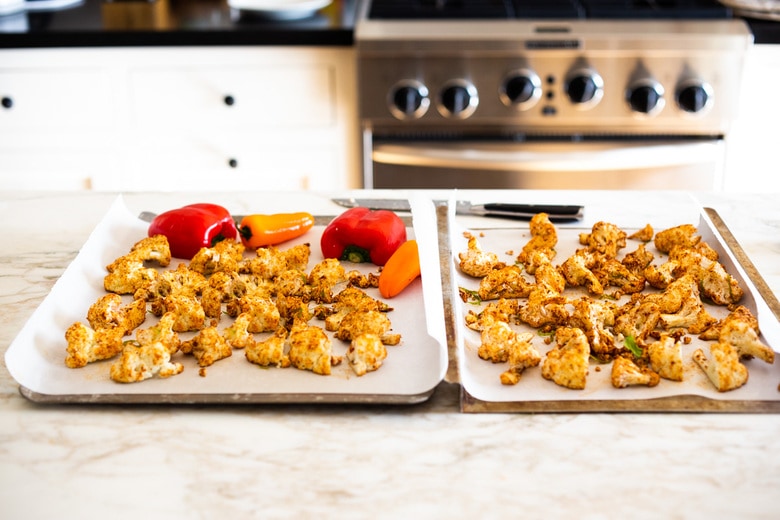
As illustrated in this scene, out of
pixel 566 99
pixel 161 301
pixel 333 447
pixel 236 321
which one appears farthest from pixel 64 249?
pixel 566 99

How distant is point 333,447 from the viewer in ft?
3.63

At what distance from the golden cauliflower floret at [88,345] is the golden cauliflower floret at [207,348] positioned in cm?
10

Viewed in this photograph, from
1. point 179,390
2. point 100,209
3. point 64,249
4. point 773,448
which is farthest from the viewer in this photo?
point 100,209

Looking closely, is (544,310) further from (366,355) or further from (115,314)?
(115,314)

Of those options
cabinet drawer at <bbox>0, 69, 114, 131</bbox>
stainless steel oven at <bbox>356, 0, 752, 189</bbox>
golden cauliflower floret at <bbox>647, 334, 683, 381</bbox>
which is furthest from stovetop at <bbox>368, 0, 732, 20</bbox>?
golden cauliflower floret at <bbox>647, 334, 683, 381</bbox>

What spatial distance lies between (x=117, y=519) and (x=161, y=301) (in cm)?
48

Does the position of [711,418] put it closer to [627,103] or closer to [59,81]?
[627,103]

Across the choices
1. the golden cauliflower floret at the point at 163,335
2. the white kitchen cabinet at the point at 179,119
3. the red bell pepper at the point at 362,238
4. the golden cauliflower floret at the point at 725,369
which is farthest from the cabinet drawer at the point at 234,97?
the golden cauliflower floret at the point at 725,369

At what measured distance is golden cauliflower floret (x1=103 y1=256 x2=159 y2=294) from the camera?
1480 mm

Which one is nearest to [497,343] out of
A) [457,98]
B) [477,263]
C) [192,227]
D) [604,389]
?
[604,389]

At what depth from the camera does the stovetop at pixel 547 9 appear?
2.72 meters

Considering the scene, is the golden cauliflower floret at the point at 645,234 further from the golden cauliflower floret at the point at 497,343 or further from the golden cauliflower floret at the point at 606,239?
the golden cauliflower floret at the point at 497,343

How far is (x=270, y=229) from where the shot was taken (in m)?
1.67

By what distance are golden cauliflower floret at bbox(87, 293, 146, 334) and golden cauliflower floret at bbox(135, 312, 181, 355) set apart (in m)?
0.06
